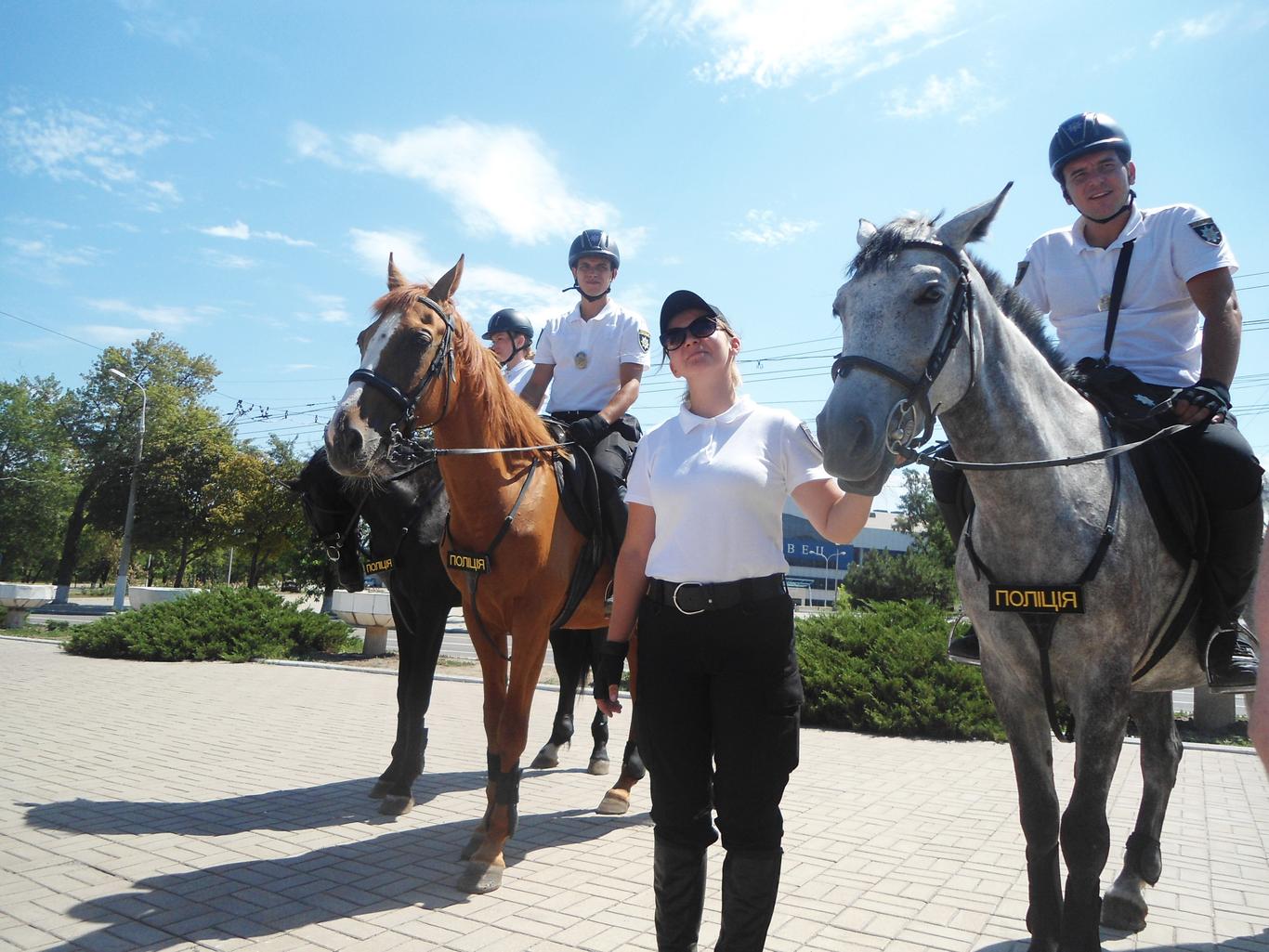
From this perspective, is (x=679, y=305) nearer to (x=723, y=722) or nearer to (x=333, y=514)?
(x=723, y=722)

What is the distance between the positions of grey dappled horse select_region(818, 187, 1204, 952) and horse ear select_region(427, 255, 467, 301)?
2529 millimetres

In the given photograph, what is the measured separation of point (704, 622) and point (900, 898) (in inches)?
95.3

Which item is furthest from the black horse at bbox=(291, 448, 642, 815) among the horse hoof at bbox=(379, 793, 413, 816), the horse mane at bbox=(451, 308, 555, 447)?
the horse mane at bbox=(451, 308, 555, 447)

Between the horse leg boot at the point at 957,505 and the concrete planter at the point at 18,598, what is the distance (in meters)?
26.9

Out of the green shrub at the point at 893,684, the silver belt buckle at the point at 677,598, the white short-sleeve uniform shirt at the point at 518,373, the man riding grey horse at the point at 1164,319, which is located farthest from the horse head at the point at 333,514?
the green shrub at the point at 893,684

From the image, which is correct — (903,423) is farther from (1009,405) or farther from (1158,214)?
(1158,214)

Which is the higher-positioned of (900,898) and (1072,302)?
(1072,302)

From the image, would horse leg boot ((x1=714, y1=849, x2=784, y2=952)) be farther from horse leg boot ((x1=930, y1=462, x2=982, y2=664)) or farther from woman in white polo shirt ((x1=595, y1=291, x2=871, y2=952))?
horse leg boot ((x1=930, y1=462, x2=982, y2=664))

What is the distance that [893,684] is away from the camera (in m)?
10.0

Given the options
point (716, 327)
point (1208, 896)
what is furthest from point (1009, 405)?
point (1208, 896)

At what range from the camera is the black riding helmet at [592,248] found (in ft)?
20.3

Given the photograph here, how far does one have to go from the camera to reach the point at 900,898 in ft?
14.2

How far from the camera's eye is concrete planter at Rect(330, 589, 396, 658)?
17406 mm

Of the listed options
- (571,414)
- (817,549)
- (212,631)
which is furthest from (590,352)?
(817,549)
